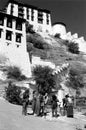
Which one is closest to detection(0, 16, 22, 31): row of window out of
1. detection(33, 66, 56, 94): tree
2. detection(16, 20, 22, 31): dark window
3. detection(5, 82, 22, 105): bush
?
detection(16, 20, 22, 31): dark window

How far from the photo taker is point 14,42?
51.1m

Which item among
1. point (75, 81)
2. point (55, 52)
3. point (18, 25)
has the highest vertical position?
point (18, 25)

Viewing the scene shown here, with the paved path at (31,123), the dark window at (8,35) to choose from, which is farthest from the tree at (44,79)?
the paved path at (31,123)

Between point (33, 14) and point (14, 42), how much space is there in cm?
3127

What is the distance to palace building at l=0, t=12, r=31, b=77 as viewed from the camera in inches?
1921

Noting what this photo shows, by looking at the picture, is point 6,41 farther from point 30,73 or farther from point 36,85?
point 36,85

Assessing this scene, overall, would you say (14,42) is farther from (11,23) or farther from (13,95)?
(13,95)

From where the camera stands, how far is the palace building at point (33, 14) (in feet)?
256

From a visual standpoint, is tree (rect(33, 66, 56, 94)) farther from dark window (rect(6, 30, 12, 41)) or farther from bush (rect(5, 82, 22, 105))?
dark window (rect(6, 30, 12, 41))

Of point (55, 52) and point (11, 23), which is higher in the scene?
point (11, 23)

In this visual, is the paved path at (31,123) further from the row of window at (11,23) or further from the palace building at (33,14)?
the palace building at (33,14)

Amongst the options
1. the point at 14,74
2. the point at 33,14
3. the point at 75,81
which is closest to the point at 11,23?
the point at 14,74

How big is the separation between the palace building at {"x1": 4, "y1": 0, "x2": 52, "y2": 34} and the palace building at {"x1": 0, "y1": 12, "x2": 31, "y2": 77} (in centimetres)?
→ 2300

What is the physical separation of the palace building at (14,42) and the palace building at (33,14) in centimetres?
2300
